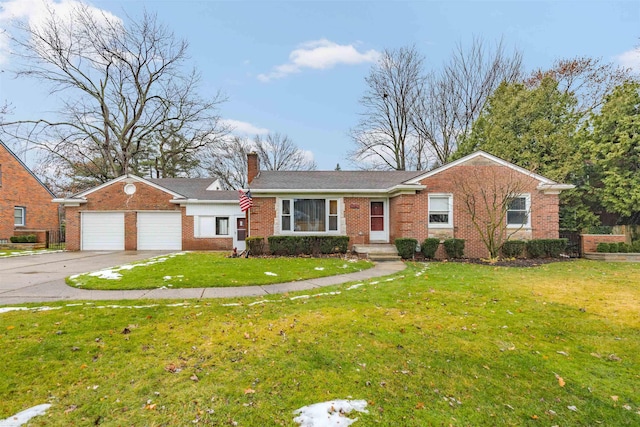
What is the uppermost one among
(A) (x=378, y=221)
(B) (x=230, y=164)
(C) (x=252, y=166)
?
(B) (x=230, y=164)

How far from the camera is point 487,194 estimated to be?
12.9m

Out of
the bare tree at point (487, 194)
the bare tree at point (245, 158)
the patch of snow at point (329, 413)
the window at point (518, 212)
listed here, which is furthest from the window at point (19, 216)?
the window at point (518, 212)

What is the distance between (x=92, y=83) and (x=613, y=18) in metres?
32.9

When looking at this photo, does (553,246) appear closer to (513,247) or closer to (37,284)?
(513,247)

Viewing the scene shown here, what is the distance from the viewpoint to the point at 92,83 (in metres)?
23.2

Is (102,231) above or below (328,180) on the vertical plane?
below

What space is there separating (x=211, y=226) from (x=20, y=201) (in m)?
14.7

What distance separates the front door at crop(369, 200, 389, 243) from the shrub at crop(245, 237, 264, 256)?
17.5 ft

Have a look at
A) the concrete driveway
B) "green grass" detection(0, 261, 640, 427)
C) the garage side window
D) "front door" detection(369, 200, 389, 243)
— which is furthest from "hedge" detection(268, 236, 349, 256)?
"green grass" detection(0, 261, 640, 427)

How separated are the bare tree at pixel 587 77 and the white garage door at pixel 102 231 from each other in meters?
27.4

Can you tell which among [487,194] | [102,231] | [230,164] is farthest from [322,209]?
[230,164]

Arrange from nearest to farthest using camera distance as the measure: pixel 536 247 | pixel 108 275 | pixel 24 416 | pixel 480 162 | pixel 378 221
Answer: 1. pixel 24 416
2. pixel 108 275
3. pixel 536 247
4. pixel 480 162
5. pixel 378 221

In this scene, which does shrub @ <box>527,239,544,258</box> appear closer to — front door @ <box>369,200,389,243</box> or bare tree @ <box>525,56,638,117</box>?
front door @ <box>369,200,389,243</box>

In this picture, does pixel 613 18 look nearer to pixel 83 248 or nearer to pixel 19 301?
pixel 19 301
